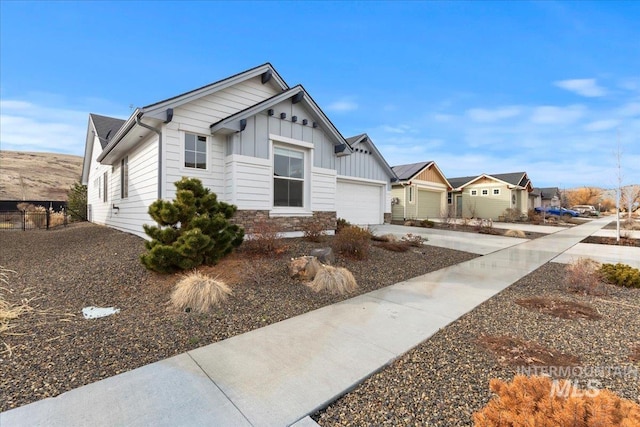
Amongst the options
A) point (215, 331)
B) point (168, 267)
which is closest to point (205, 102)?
point (168, 267)

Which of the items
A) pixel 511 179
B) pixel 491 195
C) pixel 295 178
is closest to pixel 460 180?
pixel 491 195

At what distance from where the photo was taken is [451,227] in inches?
670

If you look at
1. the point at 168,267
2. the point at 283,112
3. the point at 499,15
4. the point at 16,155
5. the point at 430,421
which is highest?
the point at 16,155

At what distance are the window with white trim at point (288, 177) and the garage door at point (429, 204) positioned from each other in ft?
46.6

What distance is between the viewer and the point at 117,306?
4.46m

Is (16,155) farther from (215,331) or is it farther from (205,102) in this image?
(215,331)

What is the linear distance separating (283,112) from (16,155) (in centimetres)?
7019

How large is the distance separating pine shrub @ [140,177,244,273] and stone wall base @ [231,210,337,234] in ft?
4.70

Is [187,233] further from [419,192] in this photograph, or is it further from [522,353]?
[419,192]

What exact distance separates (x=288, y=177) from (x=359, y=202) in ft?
22.9

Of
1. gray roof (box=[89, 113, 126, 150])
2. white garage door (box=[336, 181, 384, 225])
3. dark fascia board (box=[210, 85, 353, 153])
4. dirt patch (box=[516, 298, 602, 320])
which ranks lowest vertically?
dirt patch (box=[516, 298, 602, 320])

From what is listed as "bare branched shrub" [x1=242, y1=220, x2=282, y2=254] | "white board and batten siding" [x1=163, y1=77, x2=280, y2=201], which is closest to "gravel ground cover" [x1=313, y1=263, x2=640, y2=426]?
"bare branched shrub" [x1=242, y1=220, x2=282, y2=254]

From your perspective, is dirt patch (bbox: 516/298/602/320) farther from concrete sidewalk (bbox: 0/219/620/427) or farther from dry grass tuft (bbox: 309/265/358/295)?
dry grass tuft (bbox: 309/265/358/295)

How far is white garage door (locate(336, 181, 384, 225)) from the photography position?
1472 centimetres
